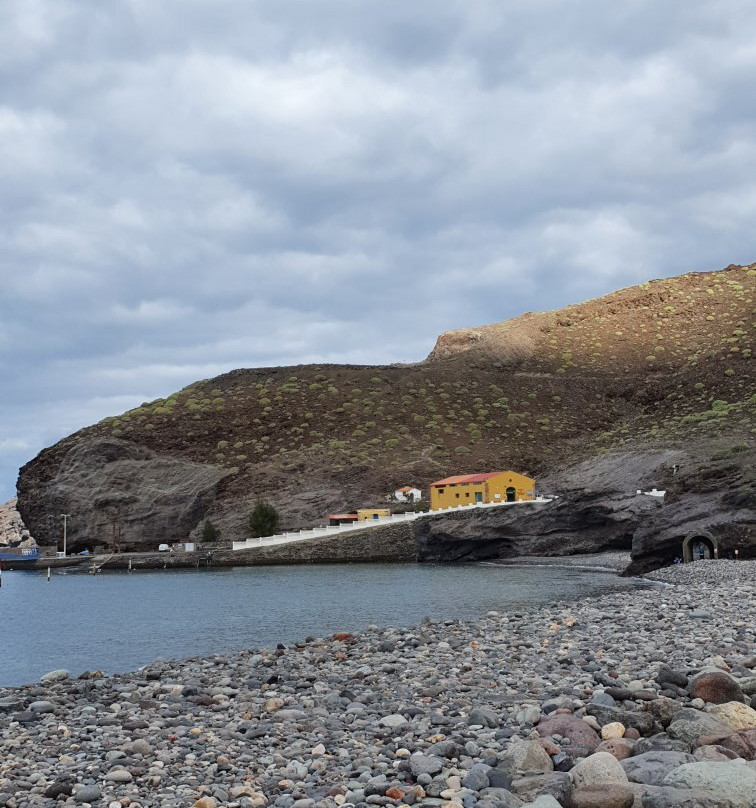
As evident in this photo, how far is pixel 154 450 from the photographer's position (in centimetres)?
10219

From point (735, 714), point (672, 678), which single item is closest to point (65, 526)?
point (672, 678)

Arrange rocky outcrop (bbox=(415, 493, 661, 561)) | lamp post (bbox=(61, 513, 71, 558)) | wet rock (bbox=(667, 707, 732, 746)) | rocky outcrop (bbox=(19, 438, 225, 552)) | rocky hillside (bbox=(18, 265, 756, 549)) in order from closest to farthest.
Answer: wet rock (bbox=(667, 707, 732, 746))
rocky outcrop (bbox=(415, 493, 661, 561))
rocky hillside (bbox=(18, 265, 756, 549))
rocky outcrop (bbox=(19, 438, 225, 552))
lamp post (bbox=(61, 513, 71, 558))

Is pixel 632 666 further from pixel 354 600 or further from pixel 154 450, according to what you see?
pixel 154 450

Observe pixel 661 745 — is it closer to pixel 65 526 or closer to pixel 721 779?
pixel 721 779

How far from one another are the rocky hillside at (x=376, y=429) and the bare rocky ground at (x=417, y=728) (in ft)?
216

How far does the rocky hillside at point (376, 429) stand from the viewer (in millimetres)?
92438

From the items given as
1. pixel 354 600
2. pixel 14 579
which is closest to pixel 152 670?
pixel 354 600

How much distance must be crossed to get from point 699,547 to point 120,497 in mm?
66394

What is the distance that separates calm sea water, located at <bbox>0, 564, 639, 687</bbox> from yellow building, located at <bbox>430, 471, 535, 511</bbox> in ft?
48.3

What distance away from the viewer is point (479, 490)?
8062 centimetres

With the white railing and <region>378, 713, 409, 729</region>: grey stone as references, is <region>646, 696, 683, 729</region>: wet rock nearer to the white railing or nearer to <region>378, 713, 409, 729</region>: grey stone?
<region>378, 713, 409, 729</region>: grey stone

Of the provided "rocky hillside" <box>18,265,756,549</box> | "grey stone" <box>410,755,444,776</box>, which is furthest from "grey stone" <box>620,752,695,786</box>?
"rocky hillside" <box>18,265,756,549</box>

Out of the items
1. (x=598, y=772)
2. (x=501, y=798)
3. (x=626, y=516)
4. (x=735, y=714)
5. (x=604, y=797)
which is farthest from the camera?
(x=626, y=516)

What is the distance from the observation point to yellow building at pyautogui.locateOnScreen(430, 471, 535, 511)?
80688 mm
